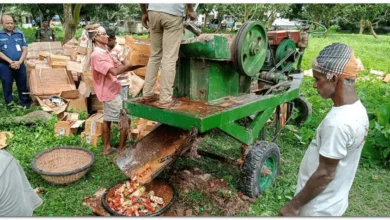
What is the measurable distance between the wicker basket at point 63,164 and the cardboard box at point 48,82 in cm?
301

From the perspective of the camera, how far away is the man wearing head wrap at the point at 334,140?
196 centimetres

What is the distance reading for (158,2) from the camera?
12.0ft

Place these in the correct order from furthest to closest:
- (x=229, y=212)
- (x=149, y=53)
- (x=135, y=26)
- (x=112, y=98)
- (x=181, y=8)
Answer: (x=135, y=26)
(x=112, y=98)
(x=149, y=53)
(x=229, y=212)
(x=181, y=8)

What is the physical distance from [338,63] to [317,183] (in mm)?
681

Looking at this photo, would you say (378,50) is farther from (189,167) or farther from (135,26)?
(135,26)

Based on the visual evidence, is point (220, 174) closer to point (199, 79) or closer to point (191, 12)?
point (199, 79)

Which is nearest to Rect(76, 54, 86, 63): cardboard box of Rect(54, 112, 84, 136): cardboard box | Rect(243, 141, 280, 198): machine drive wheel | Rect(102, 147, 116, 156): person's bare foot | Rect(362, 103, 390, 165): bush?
Rect(54, 112, 84, 136): cardboard box

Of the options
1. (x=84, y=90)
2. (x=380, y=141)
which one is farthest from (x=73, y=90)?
(x=380, y=141)

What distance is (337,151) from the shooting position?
196cm

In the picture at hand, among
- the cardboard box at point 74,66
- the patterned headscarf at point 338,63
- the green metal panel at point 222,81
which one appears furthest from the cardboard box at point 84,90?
the patterned headscarf at point 338,63

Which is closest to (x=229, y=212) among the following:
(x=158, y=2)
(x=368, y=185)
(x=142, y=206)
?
(x=142, y=206)

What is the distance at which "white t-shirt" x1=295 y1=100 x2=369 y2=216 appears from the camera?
1954 mm

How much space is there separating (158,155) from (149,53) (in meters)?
1.28

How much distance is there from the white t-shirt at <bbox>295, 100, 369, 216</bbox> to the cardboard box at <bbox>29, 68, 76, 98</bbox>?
6487mm
